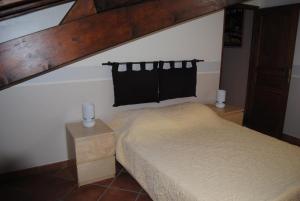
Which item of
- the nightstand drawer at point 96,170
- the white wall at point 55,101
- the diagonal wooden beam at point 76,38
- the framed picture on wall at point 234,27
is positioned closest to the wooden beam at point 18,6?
the diagonal wooden beam at point 76,38

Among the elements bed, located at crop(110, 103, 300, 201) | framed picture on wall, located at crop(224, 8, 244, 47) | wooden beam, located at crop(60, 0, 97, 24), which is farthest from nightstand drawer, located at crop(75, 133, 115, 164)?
framed picture on wall, located at crop(224, 8, 244, 47)

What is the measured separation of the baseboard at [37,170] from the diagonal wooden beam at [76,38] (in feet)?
5.99

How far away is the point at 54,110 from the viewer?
2.50m

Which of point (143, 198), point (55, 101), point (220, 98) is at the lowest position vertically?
point (143, 198)

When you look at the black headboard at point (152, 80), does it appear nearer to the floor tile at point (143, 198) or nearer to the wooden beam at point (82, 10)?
the floor tile at point (143, 198)

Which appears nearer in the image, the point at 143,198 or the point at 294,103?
the point at 143,198

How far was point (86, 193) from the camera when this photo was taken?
7.30ft

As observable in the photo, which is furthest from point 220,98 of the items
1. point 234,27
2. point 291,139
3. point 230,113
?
point 234,27

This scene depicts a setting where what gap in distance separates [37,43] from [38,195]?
1.86 metres

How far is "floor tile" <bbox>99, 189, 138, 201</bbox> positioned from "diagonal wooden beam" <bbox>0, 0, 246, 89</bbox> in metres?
1.60

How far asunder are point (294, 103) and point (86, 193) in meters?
3.00

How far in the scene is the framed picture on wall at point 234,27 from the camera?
413 centimetres

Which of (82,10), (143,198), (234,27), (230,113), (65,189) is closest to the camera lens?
(82,10)

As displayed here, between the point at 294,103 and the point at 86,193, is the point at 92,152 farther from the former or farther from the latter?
the point at 294,103
